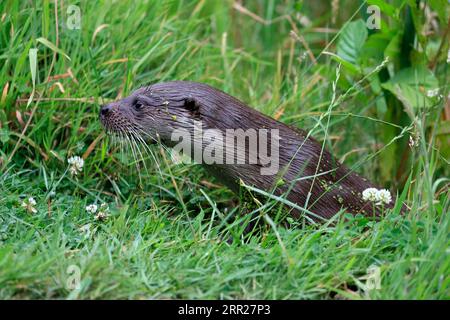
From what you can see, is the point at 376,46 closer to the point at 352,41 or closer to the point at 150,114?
the point at 352,41

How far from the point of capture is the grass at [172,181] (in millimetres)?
2674

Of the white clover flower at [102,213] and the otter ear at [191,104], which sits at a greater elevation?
the otter ear at [191,104]

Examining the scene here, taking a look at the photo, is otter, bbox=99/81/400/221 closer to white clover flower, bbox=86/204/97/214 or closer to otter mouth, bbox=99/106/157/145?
otter mouth, bbox=99/106/157/145

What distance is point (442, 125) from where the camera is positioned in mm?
4246

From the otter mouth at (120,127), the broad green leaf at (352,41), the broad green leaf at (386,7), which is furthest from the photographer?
the broad green leaf at (352,41)

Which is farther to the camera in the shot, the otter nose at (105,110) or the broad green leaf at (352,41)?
the broad green leaf at (352,41)

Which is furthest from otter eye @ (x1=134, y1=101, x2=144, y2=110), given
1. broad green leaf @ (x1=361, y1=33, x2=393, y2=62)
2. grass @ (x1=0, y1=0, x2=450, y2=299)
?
broad green leaf @ (x1=361, y1=33, x2=393, y2=62)

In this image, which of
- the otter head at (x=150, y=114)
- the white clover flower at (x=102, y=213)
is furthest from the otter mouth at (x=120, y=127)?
the white clover flower at (x=102, y=213)

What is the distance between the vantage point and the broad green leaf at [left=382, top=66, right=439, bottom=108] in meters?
4.05

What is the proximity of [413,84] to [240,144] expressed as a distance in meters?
1.27

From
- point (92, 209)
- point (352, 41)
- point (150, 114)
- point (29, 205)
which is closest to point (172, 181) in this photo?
point (150, 114)

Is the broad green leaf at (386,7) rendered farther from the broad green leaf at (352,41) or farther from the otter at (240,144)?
the otter at (240,144)

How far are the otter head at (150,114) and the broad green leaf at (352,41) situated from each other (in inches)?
44.1
